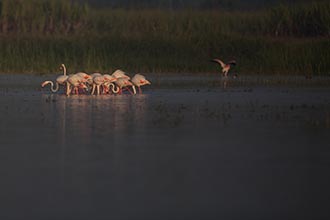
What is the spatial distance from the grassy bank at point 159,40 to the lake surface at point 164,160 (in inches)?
431

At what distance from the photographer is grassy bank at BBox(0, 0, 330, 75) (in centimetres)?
2697

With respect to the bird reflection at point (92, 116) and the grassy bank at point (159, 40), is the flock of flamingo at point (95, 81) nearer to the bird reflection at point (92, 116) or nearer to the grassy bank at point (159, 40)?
the bird reflection at point (92, 116)

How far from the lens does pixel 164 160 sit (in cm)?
863

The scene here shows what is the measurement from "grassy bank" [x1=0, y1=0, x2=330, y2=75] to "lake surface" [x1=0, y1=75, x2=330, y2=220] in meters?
11.0

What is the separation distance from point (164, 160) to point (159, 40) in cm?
2141

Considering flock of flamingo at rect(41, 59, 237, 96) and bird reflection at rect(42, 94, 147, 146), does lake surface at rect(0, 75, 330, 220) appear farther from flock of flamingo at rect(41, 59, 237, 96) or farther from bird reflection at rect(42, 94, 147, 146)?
flock of flamingo at rect(41, 59, 237, 96)

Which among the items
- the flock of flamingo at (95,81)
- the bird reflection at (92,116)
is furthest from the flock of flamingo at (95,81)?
the bird reflection at (92,116)

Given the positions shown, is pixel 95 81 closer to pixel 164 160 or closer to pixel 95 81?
pixel 95 81

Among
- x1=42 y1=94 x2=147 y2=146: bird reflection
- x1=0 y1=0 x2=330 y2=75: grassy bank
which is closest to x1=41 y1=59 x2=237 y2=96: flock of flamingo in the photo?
x1=42 y1=94 x2=147 y2=146: bird reflection

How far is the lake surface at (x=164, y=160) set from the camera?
654 centimetres

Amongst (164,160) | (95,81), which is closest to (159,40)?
(95,81)

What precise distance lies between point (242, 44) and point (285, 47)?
183 centimetres

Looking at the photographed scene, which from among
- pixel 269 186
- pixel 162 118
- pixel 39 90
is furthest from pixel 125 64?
pixel 269 186

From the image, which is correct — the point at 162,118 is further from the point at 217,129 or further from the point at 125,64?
the point at 125,64
